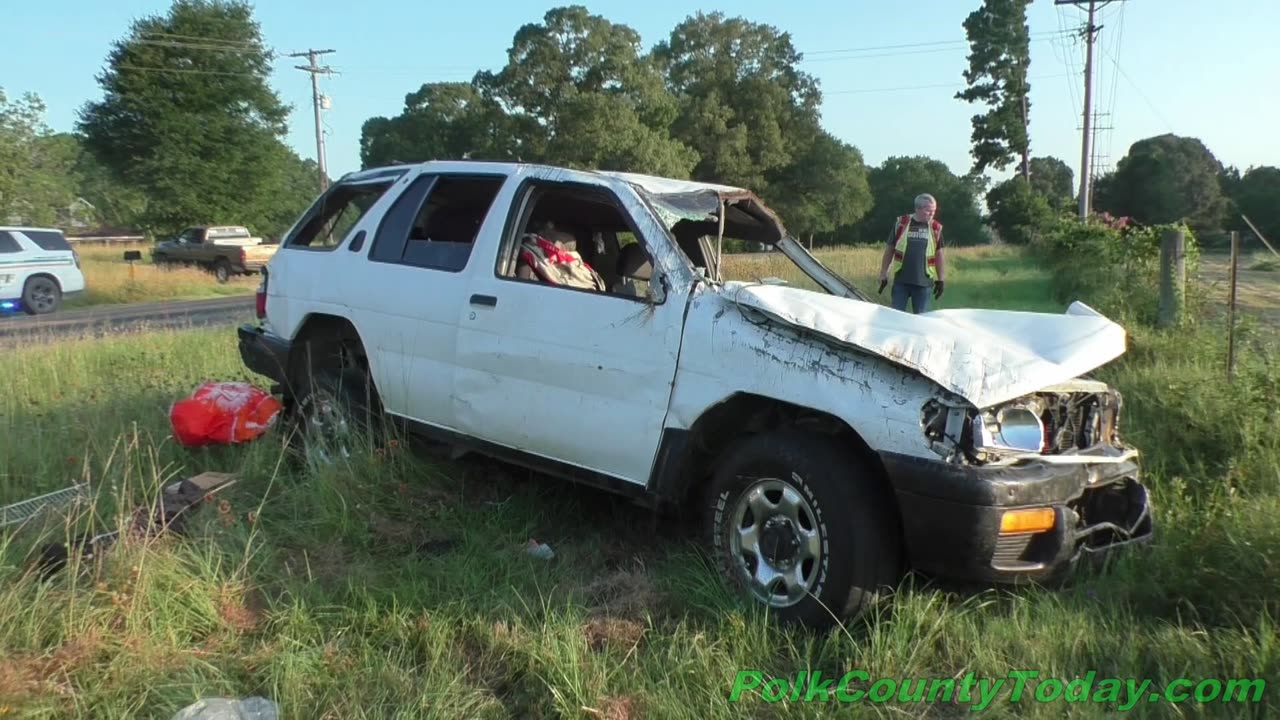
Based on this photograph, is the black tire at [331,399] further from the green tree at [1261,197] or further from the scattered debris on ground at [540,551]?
the green tree at [1261,197]


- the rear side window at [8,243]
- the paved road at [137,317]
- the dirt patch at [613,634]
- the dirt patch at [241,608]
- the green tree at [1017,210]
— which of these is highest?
the green tree at [1017,210]

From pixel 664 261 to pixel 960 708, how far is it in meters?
1.96

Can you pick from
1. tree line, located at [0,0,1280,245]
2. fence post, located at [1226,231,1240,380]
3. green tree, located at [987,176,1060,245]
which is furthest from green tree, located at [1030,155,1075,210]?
fence post, located at [1226,231,1240,380]

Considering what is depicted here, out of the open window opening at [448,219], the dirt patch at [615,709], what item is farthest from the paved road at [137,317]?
the dirt patch at [615,709]

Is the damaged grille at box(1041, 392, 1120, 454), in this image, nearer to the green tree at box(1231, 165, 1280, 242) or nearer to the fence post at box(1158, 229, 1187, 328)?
the fence post at box(1158, 229, 1187, 328)

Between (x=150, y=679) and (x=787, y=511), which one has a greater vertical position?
(x=787, y=511)

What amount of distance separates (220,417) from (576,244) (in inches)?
93.7

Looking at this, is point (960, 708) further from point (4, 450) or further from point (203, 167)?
point (203, 167)

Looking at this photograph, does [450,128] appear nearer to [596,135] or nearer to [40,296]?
[596,135]

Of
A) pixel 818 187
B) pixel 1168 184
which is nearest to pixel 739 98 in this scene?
pixel 818 187

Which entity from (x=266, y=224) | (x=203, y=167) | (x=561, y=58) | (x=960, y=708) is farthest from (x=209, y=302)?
(x=561, y=58)

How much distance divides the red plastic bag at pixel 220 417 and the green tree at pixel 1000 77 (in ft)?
205

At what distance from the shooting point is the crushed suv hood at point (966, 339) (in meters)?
2.96

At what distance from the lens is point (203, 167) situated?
1439 inches
